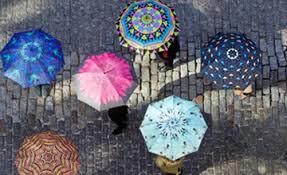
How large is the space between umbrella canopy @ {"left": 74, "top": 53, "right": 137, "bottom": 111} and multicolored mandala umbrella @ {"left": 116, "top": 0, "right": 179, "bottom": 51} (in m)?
0.55

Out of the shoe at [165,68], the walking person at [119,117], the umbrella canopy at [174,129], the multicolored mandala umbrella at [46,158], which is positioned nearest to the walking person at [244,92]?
the shoe at [165,68]

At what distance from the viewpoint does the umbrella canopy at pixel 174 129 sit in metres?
10.8

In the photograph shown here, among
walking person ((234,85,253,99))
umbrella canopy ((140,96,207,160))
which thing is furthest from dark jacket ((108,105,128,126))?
walking person ((234,85,253,99))

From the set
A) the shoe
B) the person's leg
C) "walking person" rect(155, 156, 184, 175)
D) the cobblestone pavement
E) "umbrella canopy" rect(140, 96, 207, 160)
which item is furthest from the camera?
the shoe

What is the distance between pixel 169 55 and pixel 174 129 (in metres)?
2.70

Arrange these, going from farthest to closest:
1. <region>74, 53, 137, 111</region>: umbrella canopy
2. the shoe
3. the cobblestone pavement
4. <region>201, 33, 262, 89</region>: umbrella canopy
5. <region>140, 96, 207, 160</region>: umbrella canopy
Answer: the shoe
the cobblestone pavement
<region>201, 33, 262, 89</region>: umbrella canopy
<region>74, 53, 137, 111</region>: umbrella canopy
<region>140, 96, 207, 160</region>: umbrella canopy

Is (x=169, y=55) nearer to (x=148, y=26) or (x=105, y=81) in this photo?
(x=148, y=26)

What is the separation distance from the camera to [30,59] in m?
11.5

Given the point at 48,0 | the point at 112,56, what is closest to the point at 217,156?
the point at 112,56

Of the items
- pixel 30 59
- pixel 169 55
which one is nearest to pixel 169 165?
pixel 169 55

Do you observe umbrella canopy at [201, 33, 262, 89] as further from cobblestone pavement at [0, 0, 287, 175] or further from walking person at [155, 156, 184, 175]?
walking person at [155, 156, 184, 175]

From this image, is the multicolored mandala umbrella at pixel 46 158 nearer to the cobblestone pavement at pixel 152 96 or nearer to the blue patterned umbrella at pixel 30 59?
the blue patterned umbrella at pixel 30 59

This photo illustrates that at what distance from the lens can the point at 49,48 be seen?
1173 cm

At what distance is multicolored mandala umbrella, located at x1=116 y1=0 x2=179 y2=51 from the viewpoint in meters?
11.6
